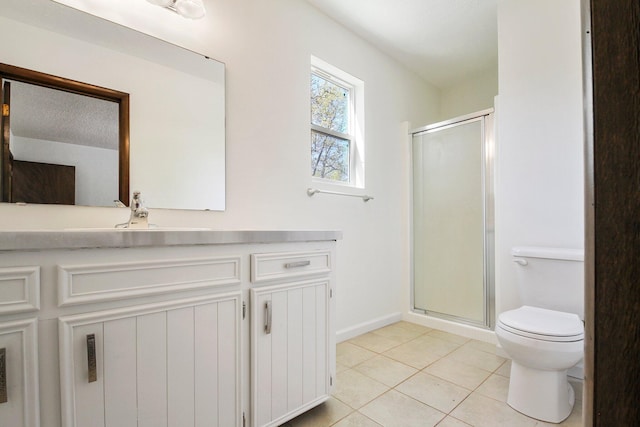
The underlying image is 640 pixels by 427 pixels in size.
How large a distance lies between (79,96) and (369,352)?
86.1 inches

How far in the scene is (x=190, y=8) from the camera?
1.45m

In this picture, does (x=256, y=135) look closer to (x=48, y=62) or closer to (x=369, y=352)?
(x=48, y=62)

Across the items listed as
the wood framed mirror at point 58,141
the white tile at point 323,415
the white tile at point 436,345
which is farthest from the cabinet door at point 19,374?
the white tile at point 436,345

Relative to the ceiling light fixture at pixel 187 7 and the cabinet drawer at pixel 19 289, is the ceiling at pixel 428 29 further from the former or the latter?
the cabinet drawer at pixel 19 289

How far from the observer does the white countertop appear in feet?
2.37

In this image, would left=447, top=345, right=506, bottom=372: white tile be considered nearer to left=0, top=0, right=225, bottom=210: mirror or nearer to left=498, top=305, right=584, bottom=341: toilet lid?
left=498, top=305, right=584, bottom=341: toilet lid

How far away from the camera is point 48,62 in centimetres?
122

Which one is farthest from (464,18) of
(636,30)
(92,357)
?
(92,357)

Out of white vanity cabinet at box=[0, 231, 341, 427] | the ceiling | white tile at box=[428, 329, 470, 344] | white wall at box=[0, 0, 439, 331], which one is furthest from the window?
white tile at box=[428, 329, 470, 344]

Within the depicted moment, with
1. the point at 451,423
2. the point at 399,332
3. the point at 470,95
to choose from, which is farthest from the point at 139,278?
the point at 470,95

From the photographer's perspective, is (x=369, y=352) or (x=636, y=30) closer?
(x=636, y=30)

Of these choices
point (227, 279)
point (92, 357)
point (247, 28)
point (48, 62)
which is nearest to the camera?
point (92, 357)

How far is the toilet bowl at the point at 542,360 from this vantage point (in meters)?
1.32

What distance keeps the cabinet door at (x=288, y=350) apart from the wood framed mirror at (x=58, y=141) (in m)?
0.83
